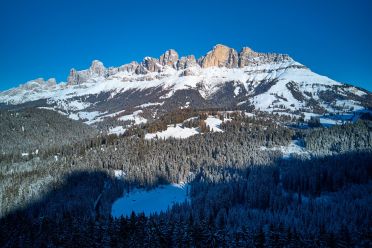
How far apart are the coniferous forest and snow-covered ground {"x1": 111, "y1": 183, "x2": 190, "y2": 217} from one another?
4.23 meters

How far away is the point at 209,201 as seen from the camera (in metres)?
127

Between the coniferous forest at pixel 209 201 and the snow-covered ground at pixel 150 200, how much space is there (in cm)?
423

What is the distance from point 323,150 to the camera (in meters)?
196

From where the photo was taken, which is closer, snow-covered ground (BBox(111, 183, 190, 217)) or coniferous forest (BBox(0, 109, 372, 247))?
coniferous forest (BBox(0, 109, 372, 247))

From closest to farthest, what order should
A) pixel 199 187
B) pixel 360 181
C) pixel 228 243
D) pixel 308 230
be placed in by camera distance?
pixel 228 243, pixel 308 230, pixel 360 181, pixel 199 187

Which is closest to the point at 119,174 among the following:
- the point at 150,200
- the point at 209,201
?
the point at 150,200

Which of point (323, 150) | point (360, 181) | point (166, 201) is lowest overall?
point (166, 201)

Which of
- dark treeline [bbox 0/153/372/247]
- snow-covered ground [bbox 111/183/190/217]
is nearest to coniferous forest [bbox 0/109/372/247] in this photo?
dark treeline [bbox 0/153/372/247]

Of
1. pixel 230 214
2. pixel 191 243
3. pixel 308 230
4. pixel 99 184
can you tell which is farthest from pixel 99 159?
pixel 308 230

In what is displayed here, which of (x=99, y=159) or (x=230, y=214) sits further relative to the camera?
(x=99, y=159)

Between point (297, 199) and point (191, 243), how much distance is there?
6783 cm

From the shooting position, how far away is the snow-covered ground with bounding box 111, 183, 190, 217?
138 m

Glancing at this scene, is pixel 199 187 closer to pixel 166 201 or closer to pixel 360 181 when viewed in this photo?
pixel 166 201

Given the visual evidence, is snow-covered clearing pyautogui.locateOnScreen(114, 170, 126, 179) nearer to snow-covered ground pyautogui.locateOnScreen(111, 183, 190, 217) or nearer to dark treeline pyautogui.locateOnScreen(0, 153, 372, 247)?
snow-covered ground pyautogui.locateOnScreen(111, 183, 190, 217)
